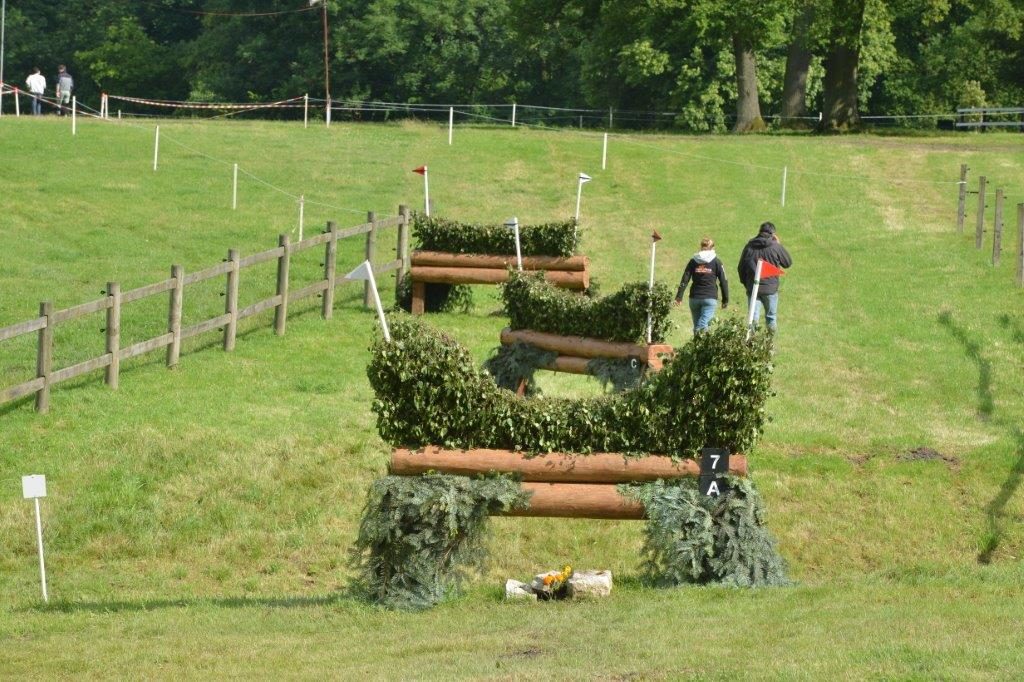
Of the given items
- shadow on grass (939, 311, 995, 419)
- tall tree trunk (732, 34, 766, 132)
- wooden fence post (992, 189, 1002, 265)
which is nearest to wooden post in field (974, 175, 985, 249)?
wooden fence post (992, 189, 1002, 265)

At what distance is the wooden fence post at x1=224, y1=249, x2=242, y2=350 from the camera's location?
2295 centimetres

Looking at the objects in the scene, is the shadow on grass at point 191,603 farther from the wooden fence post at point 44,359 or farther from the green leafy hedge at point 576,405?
the wooden fence post at point 44,359

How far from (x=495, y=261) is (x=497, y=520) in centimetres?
904

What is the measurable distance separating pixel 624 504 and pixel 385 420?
81.7 inches

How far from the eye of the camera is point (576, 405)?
13.4m

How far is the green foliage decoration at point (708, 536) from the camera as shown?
42.4 ft

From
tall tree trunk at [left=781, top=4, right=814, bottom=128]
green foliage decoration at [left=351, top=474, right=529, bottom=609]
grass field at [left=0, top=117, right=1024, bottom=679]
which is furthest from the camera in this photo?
tall tree trunk at [left=781, top=4, right=814, bottom=128]

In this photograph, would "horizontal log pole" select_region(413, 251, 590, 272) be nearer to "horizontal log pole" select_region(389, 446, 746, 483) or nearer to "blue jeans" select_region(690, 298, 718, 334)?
"blue jeans" select_region(690, 298, 718, 334)

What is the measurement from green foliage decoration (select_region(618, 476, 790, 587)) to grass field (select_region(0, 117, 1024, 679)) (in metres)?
0.38

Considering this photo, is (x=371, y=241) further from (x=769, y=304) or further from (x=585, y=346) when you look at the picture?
(x=585, y=346)

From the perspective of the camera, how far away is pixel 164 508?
57.2ft

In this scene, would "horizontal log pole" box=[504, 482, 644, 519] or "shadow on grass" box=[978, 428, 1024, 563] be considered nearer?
"horizontal log pole" box=[504, 482, 644, 519]

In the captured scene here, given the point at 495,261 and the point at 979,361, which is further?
the point at 495,261

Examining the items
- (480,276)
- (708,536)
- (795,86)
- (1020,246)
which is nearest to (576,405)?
(708,536)
